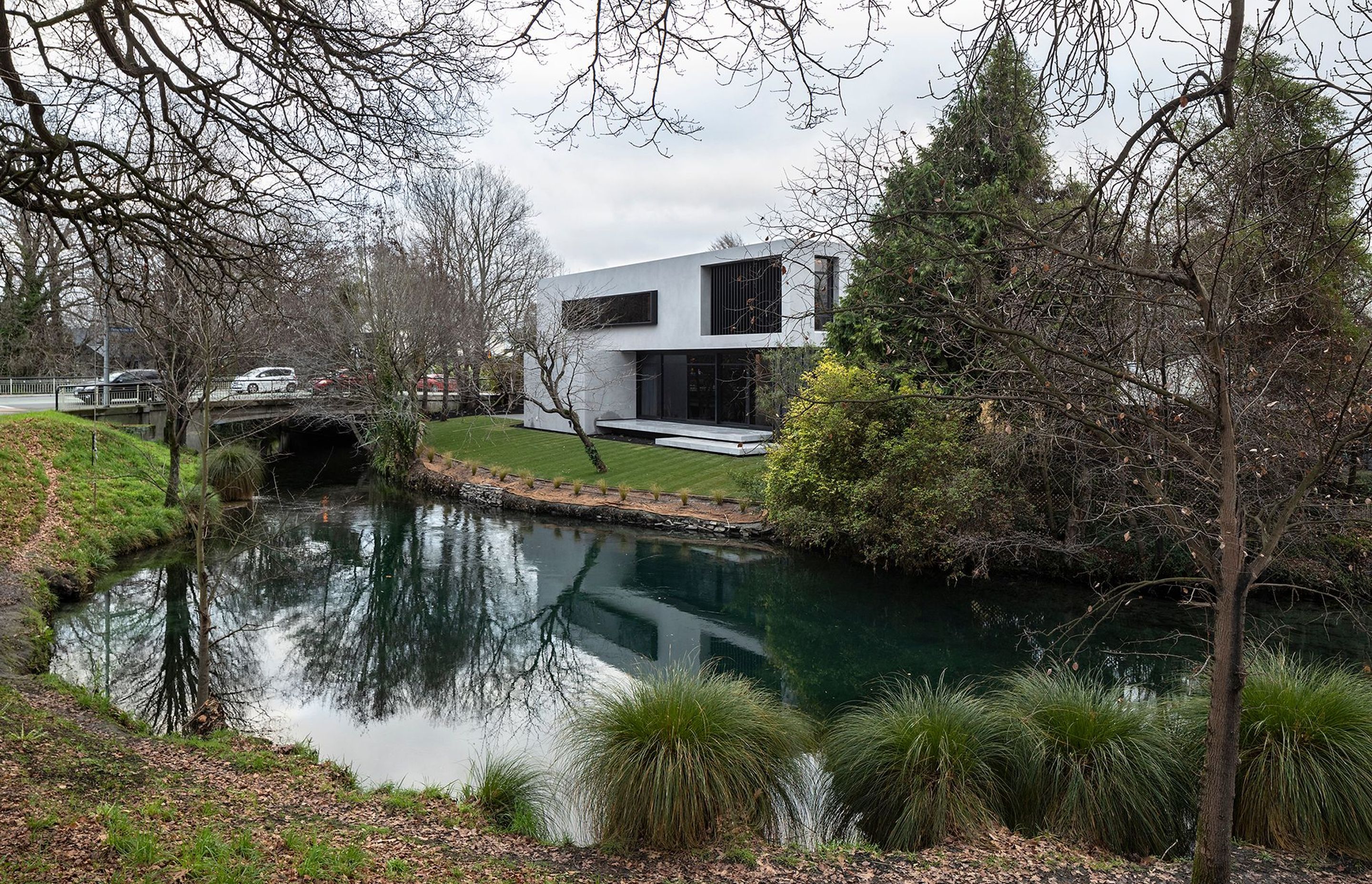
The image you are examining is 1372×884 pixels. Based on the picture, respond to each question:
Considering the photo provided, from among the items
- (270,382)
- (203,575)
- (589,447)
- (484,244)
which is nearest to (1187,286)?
(203,575)

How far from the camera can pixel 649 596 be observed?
47.3 ft

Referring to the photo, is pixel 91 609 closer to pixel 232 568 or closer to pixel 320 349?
pixel 232 568

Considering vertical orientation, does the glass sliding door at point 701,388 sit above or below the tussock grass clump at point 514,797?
above

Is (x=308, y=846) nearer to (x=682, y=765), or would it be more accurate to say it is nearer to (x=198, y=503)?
(x=682, y=765)

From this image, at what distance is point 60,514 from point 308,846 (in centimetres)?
1340

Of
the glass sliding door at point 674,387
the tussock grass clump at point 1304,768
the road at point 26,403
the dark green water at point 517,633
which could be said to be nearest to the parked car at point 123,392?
the road at point 26,403

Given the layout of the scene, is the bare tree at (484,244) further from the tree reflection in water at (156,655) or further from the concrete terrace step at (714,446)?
the tree reflection in water at (156,655)

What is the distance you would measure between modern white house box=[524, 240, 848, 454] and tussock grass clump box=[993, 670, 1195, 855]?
1634 centimetres

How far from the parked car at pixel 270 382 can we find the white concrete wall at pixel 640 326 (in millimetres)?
8066

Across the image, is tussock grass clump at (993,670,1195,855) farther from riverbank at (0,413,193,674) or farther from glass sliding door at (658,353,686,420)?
glass sliding door at (658,353,686,420)

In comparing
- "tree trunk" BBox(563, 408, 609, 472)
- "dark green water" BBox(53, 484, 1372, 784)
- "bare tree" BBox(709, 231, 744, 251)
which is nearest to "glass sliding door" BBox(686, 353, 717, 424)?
"tree trunk" BBox(563, 408, 609, 472)

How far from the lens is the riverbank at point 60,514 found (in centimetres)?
1073

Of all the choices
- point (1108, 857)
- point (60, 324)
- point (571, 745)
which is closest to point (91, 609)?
point (571, 745)

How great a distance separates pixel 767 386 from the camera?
76.7 ft
